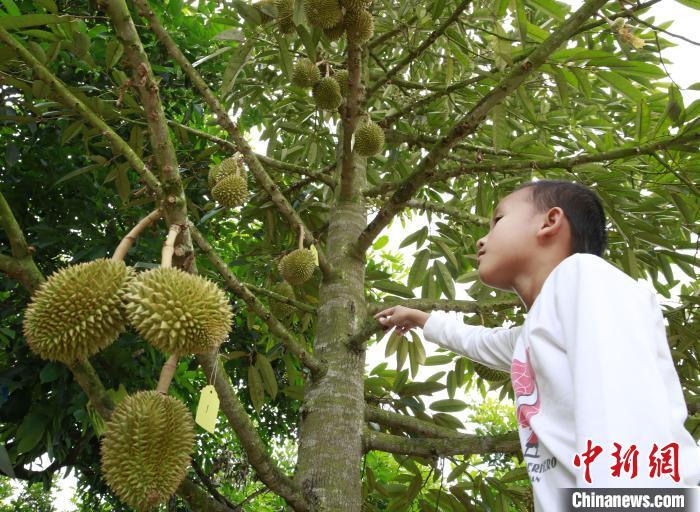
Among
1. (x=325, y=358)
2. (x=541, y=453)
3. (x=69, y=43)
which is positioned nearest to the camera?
(x=541, y=453)

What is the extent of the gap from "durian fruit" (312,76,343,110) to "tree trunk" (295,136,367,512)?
1.75 feet

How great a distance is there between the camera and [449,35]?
2053mm

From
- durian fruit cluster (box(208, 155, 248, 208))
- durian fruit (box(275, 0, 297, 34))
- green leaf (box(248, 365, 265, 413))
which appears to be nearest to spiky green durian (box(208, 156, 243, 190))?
durian fruit cluster (box(208, 155, 248, 208))

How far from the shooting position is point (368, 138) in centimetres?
229

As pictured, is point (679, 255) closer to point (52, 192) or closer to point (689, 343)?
point (689, 343)

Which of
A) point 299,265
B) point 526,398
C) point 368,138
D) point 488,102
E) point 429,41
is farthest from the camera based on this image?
point 368,138

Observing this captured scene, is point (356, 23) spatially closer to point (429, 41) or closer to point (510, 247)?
point (429, 41)

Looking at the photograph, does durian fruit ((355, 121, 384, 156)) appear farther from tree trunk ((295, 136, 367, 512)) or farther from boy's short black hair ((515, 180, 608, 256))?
boy's short black hair ((515, 180, 608, 256))

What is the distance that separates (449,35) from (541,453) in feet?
Answer: 4.76

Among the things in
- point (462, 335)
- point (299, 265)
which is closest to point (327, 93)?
point (299, 265)

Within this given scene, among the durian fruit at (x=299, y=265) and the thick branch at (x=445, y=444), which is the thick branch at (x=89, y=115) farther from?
the thick branch at (x=445, y=444)

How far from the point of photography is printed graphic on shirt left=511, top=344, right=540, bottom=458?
3.79 feet

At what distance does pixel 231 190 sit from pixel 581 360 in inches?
51.6

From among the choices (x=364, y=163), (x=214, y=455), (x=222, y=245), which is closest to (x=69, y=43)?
(x=364, y=163)
